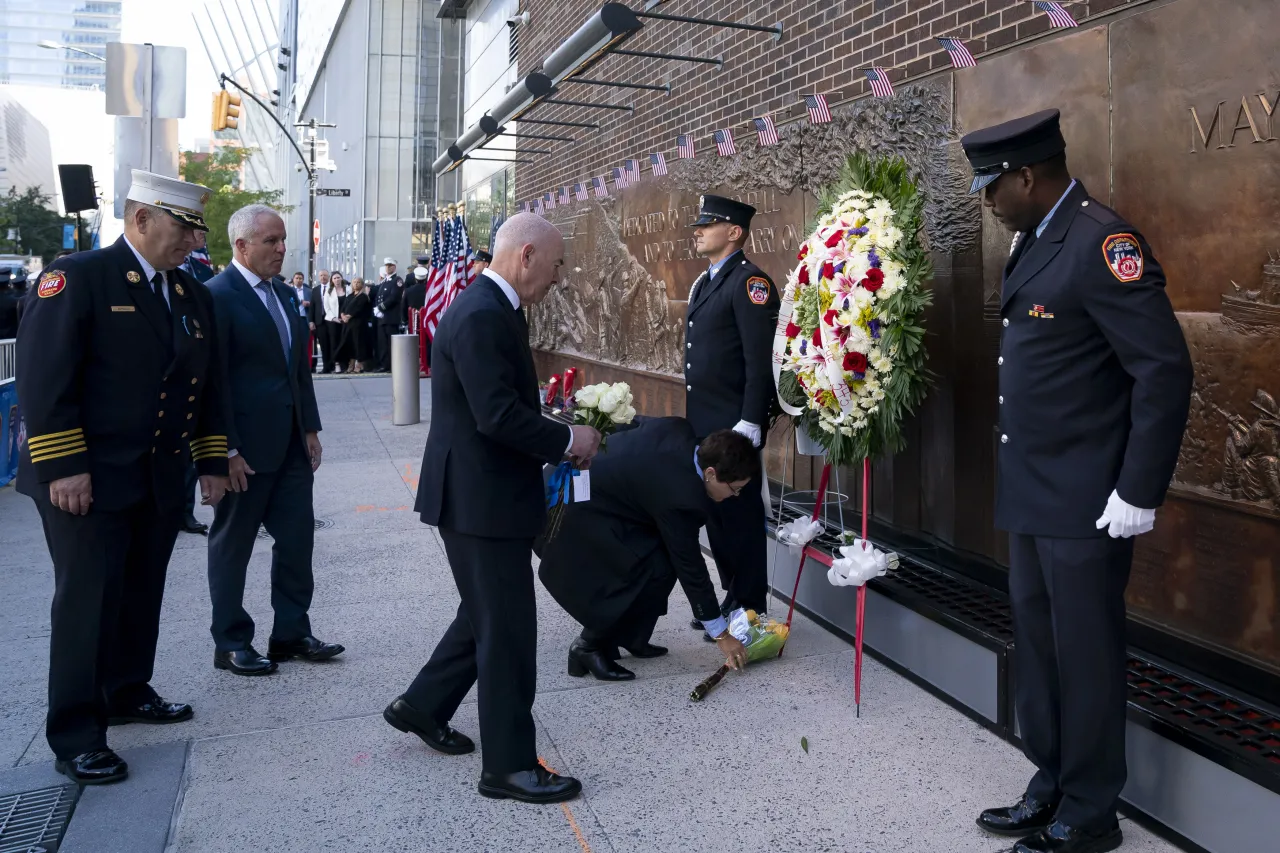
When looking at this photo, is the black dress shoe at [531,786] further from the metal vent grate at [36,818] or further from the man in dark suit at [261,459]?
the man in dark suit at [261,459]

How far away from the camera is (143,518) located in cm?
403

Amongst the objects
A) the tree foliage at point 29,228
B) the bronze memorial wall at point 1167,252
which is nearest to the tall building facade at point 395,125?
the tree foliage at point 29,228

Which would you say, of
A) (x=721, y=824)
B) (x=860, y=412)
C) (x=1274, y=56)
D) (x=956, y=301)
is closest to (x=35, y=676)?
(x=721, y=824)

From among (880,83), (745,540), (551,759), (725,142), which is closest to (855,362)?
(745,540)

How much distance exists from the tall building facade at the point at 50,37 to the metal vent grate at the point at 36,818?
214271 millimetres

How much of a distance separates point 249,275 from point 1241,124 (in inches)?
159

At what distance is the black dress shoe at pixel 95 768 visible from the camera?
12.2ft

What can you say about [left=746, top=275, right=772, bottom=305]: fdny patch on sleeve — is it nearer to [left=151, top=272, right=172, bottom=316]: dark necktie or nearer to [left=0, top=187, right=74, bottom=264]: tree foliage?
[left=151, top=272, right=172, bottom=316]: dark necktie

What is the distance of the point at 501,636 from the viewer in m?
3.58

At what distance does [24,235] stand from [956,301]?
239 feet

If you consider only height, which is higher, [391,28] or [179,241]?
[391,28]

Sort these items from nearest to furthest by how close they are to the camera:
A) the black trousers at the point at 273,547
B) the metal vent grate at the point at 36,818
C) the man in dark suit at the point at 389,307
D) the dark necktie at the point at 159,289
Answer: the metal vent grate at the point at 36,818 < the dark necktie at the point at 159,289 < the black trousers at the point at 273,547 < the man in dark suit at the point at 389,307

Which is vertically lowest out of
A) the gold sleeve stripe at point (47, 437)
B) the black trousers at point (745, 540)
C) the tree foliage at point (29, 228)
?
the black trousers at point (745, 540)

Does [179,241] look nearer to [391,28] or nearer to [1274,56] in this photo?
[1274,56]
